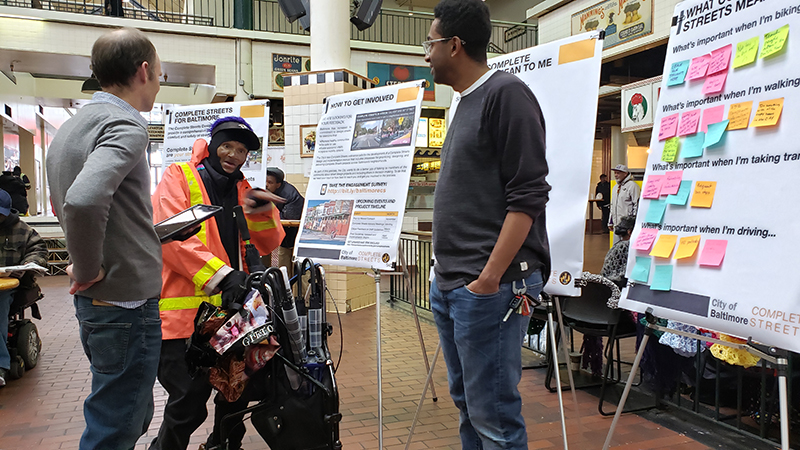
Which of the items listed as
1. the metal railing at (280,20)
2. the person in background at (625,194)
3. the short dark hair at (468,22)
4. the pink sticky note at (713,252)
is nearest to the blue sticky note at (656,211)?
the pink sticky note at (713,252)

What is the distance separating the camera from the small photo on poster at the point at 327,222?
353 centimetres

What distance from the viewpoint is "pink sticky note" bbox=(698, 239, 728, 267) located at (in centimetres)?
201

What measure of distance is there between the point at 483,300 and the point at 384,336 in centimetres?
430

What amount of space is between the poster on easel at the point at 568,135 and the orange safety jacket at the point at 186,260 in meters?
1.55

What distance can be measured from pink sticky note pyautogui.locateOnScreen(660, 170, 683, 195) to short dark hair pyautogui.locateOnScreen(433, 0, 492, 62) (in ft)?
3.15

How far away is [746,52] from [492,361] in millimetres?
1428

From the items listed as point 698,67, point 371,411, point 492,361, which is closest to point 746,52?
point 698,67

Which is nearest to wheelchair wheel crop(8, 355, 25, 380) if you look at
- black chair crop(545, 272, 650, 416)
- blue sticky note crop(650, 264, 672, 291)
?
black chair crop(545, 272, 650, 416)

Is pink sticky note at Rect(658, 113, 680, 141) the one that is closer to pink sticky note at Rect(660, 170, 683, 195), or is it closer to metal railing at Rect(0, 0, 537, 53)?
pink sticky note at Rect(660, 170, 683, 195)

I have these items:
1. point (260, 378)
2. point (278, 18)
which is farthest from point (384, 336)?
point (278, 18)

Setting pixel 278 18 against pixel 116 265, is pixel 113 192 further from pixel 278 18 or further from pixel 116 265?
pixel 278 18

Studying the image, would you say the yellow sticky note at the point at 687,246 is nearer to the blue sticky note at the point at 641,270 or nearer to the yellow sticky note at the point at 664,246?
the yellow sticky note at the point at 664,246

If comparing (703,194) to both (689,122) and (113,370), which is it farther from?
(113,370)

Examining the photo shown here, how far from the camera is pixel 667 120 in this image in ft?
7.79
